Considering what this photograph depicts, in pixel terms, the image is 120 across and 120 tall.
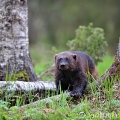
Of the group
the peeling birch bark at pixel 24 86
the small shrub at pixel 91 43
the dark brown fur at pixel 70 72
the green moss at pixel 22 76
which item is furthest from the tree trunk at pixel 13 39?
the small shrub at pixel 91 43

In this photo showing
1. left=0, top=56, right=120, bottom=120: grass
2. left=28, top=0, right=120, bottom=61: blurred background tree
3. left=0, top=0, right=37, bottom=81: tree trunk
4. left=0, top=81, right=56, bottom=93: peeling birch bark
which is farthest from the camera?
left=28, top=0, right=120, bottom=61: blurred background tree

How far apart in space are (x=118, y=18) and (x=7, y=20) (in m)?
20.0

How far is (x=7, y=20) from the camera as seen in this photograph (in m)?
9.95

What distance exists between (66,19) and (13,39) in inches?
818

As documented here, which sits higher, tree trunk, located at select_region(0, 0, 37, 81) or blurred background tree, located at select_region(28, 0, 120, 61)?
blurred background tree, located at select_region(28, 0, 120, 61)

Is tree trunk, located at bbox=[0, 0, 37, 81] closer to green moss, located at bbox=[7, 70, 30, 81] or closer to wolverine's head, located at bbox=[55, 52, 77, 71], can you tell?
green moss, located at bbox=[7, 70, 30, 81]

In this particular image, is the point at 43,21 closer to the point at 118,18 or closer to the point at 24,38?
the point at 118,18

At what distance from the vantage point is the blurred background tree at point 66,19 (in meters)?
28.9

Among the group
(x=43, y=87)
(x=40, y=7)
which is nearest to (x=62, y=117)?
(x=43, y=87)

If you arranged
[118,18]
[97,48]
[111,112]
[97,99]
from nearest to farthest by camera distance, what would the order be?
1. [111,112]
2. [97,99]
3. [97,48]
4. [118,18]

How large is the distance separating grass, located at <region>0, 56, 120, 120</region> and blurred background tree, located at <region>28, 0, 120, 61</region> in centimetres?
1885

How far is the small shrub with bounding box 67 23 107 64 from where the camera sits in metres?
12.2

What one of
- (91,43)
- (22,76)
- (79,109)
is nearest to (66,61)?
(22,76)

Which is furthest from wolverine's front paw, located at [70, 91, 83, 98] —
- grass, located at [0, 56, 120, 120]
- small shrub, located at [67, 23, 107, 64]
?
small shrub, located at [67, 23, 107, 64]
